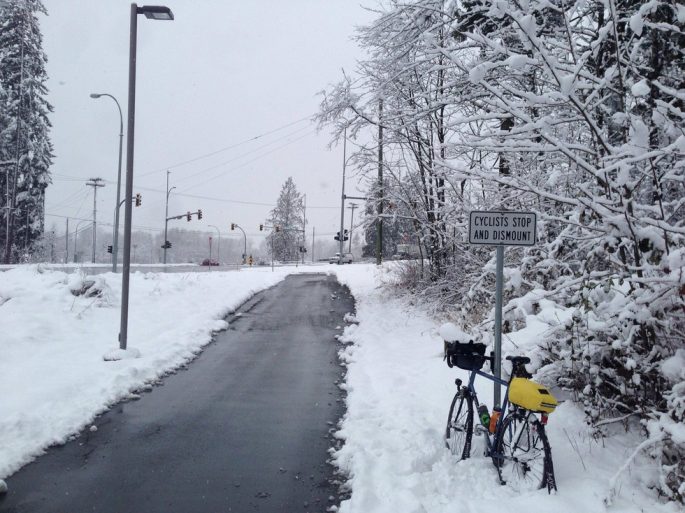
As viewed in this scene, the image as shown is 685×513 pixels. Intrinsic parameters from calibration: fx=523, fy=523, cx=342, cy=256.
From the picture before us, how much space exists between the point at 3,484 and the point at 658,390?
17.6 ft

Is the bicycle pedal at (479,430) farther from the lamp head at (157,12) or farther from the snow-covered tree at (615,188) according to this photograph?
the lamp head at (157,12)

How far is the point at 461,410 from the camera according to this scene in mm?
5117

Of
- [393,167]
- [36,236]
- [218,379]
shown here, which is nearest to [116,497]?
[218,379]

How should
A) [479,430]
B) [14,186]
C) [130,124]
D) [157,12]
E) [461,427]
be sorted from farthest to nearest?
[14,186] → [130,124] → [157,12] → [461,427] → [479,430]

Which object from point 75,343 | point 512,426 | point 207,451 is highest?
point 512,426

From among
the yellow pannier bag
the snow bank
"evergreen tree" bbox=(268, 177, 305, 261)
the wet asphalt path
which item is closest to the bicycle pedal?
the yellow pannier bag

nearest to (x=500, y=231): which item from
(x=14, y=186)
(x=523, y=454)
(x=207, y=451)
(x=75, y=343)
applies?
(x=523, y=454)

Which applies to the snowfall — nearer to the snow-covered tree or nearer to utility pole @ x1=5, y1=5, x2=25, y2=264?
the snow-covered tree

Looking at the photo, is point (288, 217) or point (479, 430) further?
point (288, 217)

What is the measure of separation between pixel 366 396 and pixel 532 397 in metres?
3.75

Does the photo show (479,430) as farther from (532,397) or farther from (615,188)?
(615,188)

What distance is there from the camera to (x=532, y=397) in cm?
384

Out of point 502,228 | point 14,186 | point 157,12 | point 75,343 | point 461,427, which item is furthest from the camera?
point 14,186

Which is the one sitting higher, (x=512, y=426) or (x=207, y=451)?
(x=512, y=426)
